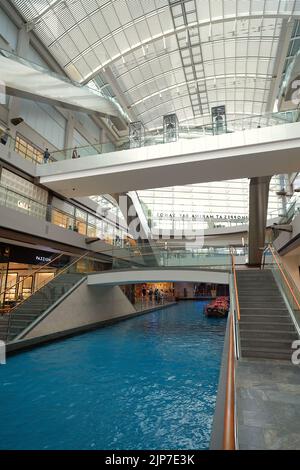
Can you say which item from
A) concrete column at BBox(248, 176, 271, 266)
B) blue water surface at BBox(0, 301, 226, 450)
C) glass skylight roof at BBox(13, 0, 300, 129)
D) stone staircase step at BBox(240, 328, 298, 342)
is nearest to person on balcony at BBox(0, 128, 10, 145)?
glass skylight roof at BBox(13, 0, 300, 129)

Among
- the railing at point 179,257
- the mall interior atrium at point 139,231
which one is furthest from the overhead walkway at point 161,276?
the railing at point 179,257

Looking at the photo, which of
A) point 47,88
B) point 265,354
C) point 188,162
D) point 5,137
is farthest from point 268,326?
point 5,137

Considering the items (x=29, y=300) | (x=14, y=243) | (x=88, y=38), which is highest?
(x=88, y=38)

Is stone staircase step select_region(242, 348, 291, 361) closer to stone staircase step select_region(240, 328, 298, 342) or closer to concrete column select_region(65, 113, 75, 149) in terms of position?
stone staircase step select_region(240, 328, 298, 342)

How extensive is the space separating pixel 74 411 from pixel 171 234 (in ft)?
94.0

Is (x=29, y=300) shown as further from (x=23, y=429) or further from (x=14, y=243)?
(x=23, y=429)

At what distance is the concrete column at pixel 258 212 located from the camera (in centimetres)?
1212

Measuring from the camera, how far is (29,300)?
10438mm

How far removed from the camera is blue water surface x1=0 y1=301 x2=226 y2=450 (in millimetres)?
4082

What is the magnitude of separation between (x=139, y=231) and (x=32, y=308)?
39.6ft

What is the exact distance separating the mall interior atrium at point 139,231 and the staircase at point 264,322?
0.04m

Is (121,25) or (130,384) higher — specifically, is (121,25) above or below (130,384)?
above

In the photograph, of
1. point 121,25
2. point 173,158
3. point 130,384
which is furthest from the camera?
point 121,25

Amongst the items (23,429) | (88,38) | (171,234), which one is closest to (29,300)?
(23,429)
